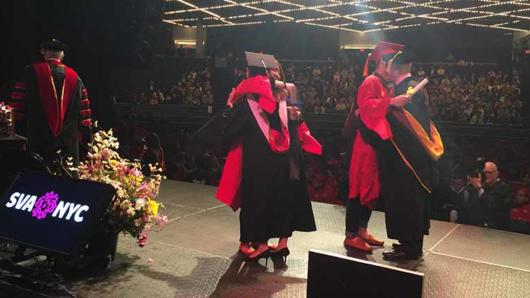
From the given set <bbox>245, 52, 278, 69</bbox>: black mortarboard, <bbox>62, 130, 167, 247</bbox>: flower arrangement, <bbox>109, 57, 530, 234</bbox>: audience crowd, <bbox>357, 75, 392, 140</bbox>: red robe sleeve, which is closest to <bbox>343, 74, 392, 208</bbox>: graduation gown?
<bbox>357, 75, 392, 140</bbox>: red robe sleeve

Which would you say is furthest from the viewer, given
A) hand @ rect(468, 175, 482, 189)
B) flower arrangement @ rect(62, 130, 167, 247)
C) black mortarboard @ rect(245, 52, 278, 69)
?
hand @ rect(468, 175, 482, 189)

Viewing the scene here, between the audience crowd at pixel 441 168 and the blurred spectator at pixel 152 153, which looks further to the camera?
the blurred spectator at pixel 152 153

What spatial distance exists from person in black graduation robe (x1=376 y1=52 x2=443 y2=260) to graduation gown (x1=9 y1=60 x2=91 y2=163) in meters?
2.69

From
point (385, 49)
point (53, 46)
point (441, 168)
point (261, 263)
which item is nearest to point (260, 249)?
point (261, 263)

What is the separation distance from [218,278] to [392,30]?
52.5 ft

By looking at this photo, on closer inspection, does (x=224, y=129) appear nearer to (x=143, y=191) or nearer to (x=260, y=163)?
(x=260, y=163)

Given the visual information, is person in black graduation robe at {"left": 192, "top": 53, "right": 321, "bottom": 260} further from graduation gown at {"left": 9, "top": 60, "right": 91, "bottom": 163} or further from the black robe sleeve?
graduation gown at {"left": 9, "top": 60, "right": 91, "bottom": 163}

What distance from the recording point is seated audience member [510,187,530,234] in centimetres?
625

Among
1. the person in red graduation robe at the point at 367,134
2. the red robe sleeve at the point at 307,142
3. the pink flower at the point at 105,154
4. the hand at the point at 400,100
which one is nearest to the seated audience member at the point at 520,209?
the person in red graduation robe at the point at 367,134

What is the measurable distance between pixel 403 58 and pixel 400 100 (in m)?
0.35

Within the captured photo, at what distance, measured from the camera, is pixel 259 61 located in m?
4.00

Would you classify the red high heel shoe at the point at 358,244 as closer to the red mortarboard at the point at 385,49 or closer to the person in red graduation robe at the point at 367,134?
the person in red graduation robe at the point at 367,134

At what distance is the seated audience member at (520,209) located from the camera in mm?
6247

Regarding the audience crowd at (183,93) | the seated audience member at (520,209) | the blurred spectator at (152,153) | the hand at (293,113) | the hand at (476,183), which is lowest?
the seated audience member at (520,209)
